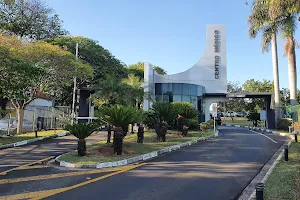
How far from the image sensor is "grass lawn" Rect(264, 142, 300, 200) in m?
6.27

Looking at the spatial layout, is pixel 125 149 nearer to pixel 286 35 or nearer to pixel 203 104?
pixel 286 35

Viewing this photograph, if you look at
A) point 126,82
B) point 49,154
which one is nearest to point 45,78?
point 126,82

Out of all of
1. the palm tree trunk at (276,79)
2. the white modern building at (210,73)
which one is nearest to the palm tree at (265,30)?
the palm tree trunk at (276,79)

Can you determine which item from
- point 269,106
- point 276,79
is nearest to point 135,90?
point 276,79

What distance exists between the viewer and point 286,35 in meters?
27.2

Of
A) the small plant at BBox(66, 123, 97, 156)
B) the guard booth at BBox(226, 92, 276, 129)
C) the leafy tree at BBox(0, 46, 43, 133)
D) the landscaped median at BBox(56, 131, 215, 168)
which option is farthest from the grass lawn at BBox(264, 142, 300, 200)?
the guard booth at BBox(226, 92, 276, 129)

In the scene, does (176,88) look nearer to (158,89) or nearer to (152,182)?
(158,89)

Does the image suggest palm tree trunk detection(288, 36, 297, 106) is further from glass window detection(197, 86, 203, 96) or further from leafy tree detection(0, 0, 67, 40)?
leafy tree detection(0, 0, 67, 40)

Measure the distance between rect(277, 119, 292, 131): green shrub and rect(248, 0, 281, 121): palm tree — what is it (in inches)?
50.6

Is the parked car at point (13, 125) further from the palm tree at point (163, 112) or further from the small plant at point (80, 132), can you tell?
the small plant at point (80, 132)

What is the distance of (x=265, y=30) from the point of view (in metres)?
29.6

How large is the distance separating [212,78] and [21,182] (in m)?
36.1

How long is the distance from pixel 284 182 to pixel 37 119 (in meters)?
23.3

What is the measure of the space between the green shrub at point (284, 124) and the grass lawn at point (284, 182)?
19226 mm
